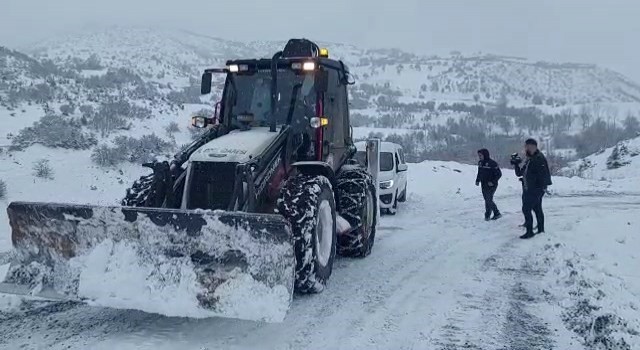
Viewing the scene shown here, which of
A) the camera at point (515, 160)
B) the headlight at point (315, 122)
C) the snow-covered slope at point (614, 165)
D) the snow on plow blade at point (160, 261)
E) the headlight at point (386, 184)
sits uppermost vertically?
the headlight at point (315, 122)

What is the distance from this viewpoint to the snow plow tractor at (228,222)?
459 cm

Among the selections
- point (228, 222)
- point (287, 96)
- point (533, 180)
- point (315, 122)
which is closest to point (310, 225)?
point (228, 222)

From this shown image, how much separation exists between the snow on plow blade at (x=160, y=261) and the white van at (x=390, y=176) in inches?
287

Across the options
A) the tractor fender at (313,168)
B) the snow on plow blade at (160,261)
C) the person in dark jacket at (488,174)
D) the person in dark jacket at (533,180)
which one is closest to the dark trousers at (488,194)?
the person in dark jacket at (488,174)

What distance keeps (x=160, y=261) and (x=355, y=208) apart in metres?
3.01

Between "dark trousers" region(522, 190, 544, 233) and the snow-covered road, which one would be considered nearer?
the snow-covered road

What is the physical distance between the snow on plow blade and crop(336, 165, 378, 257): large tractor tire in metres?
2.59

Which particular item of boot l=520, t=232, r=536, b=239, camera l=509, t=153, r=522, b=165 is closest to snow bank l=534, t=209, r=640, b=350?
boot l=520, t=232, r=536, b=239

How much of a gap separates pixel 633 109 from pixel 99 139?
8783 centimetres

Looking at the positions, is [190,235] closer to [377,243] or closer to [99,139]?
[377,243]

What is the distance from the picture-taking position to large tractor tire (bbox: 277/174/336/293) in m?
Result: 5.26

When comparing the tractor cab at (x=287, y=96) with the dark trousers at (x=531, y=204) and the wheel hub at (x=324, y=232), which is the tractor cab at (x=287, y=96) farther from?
the dark trousers at (x=531, y=204)

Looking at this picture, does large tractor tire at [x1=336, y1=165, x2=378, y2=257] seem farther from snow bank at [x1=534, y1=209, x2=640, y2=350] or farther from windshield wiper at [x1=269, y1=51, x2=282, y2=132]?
snow bank at [x1=534, y1=209, x2=640, y2=350]

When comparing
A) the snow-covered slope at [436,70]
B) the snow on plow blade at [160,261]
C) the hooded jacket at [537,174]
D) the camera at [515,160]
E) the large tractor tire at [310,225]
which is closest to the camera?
the snow on plow blade at [160,261]
